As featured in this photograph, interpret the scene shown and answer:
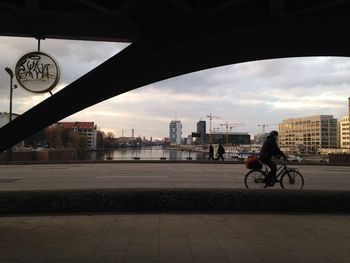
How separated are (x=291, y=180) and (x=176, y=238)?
7715mm

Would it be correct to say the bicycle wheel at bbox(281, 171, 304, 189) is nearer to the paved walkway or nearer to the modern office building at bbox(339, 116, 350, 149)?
the paved walkway

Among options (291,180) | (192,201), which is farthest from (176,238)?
(291,180)

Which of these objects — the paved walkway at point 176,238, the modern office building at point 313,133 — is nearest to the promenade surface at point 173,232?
the paved walkway at point 176,238

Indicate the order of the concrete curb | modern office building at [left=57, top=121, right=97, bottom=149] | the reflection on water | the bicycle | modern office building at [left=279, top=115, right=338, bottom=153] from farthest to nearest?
modern office building at [left=57, top=121, right=97, bottom=149]
modern office building at [left=279, top=115, right=338, bottom=153]
the reflection on water
the bicycle
the concrete curb

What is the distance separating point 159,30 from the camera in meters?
8.27

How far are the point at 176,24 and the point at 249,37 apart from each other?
156 centimetres

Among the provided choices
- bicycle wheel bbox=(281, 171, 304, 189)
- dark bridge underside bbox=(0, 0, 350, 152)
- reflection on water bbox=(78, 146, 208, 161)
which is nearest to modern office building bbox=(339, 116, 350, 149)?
reflection on water bbox=(78, 146, 208, 161)

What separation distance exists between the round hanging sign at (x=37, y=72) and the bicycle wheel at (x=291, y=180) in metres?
8.00

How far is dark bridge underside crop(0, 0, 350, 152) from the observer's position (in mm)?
8117

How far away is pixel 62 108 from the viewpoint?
8.16 metres

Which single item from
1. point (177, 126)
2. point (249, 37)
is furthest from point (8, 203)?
point (177, 126)

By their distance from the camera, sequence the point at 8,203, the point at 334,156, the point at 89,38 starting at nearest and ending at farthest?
the point at 8,203 → the point at 89,38 → the point at 334,156

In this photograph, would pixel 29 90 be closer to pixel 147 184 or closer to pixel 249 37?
pixel 249 37

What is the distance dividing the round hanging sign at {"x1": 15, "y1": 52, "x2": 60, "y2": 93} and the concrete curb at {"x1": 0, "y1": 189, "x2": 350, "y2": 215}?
7.41ft
